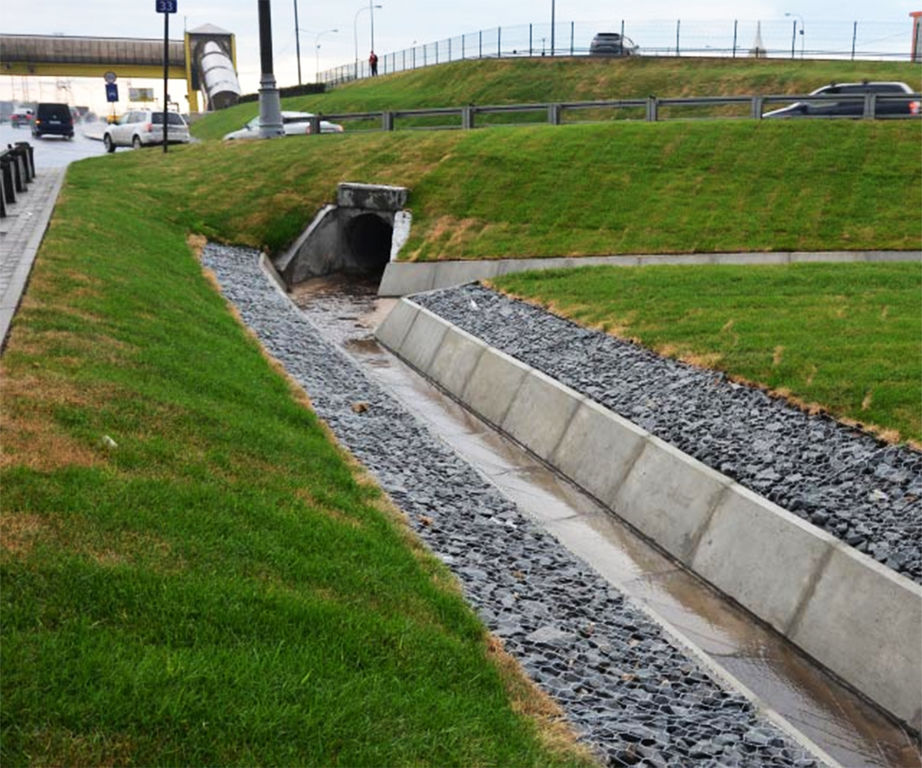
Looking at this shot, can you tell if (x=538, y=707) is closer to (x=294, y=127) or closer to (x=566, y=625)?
(x=566, y=625)

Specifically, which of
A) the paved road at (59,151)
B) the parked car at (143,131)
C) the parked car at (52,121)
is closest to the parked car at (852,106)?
the paved road at (59,151)

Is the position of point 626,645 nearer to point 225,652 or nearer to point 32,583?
point 225,652

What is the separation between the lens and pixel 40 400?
891 cm

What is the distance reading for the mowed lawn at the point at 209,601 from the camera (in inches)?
192

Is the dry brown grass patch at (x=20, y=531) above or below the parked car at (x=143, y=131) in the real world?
below

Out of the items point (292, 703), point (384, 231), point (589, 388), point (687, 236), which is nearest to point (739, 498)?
point (589, 388)

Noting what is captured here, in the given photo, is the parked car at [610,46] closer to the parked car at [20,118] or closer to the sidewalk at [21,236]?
the sidewalk at [21,236]

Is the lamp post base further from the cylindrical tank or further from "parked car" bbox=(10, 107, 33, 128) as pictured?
"parked car" bbox=(10, 107, 33, 128)

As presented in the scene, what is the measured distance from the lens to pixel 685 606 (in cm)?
990

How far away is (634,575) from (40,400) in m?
6.00

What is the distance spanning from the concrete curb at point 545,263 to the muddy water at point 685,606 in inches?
311

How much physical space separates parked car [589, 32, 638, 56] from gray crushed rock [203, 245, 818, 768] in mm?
54448

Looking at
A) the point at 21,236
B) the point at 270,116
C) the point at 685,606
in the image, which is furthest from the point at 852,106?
the point at 685,606

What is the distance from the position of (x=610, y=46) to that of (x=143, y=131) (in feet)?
102
